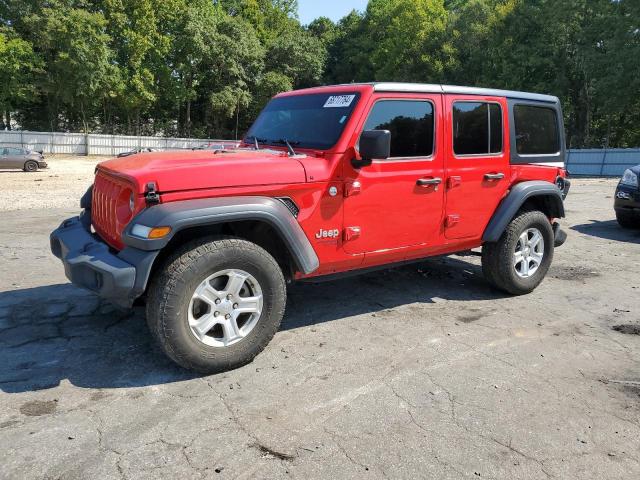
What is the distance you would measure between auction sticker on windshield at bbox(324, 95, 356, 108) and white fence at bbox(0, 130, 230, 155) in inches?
1147

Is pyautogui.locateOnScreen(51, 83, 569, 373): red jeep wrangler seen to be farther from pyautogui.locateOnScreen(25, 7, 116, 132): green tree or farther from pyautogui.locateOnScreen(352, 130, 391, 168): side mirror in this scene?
pyautogui.locateOnScreen(25, 7, 116, 132): green tree

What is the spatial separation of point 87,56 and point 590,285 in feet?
115

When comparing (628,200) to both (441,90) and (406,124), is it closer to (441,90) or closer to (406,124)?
(441,90)

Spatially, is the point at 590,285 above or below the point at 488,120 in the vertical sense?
below

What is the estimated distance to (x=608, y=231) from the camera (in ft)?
30.6

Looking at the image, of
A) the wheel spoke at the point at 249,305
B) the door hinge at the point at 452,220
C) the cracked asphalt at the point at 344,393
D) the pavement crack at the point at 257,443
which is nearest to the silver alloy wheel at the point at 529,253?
the cracked asphalt at the point at 344,393

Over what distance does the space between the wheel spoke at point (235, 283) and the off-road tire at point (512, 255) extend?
2.82 m

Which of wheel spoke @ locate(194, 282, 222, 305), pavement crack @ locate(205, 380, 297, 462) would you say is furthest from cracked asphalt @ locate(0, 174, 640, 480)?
wheel spoke @ locate(194, 282, 222, 305)

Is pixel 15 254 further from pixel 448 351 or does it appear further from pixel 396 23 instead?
pixel 396 23

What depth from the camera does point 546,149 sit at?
5.36 metres

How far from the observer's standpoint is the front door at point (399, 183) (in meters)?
3.98

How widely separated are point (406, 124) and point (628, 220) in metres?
7.20

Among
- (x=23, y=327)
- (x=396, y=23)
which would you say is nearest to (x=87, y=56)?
(x=396, y=23)

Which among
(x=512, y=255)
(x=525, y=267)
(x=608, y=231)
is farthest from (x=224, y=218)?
(x=608, y=231)
